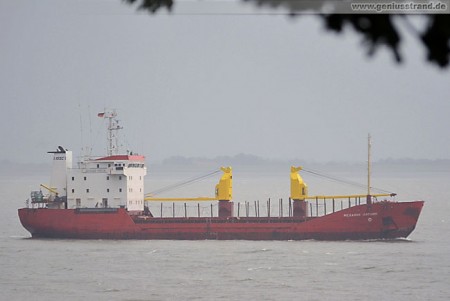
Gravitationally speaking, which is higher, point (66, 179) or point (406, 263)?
point (66, 179)

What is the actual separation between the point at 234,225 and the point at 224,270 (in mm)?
9233

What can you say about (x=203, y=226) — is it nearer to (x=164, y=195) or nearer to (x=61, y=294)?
(x=61, y=294)

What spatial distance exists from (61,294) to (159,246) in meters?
12.8

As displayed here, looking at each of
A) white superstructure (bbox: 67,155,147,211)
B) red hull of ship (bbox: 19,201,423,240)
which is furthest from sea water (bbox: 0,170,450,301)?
white superstructure (bbox: 67,155,147,211)

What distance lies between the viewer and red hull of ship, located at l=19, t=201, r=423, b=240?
38469 mm

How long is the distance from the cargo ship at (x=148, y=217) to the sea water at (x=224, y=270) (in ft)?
1.66

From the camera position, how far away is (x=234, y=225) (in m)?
39.2

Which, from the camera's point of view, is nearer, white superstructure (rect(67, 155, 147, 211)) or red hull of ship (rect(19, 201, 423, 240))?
red hull of ship (rect(19, 201, 423, 240))

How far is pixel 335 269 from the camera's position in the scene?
30.3 m

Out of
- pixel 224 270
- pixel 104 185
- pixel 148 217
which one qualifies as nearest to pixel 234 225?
pixel 148 217

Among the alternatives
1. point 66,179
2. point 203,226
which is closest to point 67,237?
point 66,179

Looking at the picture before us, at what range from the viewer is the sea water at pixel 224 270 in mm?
25125

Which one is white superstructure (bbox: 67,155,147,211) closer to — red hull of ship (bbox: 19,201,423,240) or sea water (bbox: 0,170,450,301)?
red hull of ship (bbox: 19,201,423,240)

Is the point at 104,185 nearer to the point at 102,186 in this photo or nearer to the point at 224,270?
the point at 102,186
